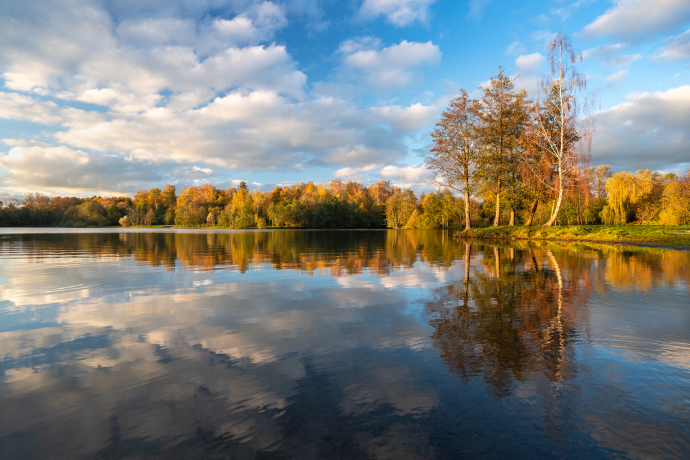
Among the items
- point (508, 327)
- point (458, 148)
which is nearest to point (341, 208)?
point (458, 148)

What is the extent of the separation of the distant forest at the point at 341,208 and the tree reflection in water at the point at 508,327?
2903cm

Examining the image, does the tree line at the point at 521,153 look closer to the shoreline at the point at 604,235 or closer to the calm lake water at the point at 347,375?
the shoreline at the point at 604,235

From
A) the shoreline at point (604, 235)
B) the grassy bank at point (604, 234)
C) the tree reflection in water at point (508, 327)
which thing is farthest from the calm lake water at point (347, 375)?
the grassy bank at point (604, 234)

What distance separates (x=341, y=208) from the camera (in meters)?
109

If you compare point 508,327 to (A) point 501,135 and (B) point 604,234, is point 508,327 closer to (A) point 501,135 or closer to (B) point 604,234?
(B) point 604,234

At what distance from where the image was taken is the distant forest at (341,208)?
46.8 meters

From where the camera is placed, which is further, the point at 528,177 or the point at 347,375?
the point at 528,177

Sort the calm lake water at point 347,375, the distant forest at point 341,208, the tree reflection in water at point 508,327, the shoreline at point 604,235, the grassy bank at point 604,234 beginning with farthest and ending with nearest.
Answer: the distant forest at point 341,208, the grassy bank at point 604,234, the shoreline at point 604,235, the tree reflection in water at point 508,327, the calm lake water at point 347,375

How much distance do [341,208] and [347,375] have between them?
105 meters

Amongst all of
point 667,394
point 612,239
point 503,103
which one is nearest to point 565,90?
point 503,103

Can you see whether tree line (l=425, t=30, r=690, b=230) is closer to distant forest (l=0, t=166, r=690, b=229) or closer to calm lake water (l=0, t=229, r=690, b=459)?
distant forest (l=0, t=166, r=690, b=229)

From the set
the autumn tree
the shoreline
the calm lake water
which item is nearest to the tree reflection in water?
the calm lake water

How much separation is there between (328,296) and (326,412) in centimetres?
475

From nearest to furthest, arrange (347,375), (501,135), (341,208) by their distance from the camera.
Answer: (347,375), (501,135), (341,208)
